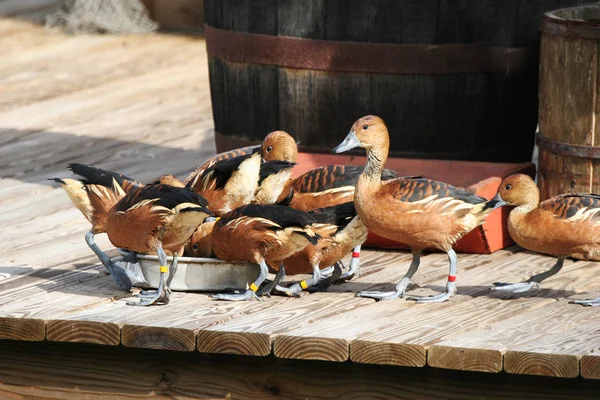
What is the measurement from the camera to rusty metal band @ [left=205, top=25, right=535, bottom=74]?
6.24m

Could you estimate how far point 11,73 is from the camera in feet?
32.7

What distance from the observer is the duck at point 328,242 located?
16.3ft

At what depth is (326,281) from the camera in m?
5.14

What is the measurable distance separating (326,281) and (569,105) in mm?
1447

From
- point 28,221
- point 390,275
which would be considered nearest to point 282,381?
point 390,275

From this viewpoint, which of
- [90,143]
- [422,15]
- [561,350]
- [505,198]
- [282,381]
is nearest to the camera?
[561,350]

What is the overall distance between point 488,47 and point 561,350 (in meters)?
2.39

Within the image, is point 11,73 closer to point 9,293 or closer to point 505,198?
point 9,293

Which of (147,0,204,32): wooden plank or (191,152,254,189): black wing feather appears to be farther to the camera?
(147,0,204,32): wooden plank

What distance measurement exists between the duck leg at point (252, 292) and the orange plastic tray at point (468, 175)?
924mm

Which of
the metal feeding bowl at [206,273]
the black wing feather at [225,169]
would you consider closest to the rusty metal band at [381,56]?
the black wing feather at [225,169]

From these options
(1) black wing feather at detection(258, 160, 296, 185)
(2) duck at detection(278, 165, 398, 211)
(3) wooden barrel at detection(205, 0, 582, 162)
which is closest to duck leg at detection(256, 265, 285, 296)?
(2) duck at detection(278, 165, 398, 211)

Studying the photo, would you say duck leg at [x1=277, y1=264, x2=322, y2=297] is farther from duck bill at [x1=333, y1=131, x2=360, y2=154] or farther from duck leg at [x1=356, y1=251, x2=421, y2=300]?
duck bill at [x1=333, y1=131, x2=360, y2=154]

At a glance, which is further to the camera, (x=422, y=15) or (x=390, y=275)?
(x=422, y=15)
